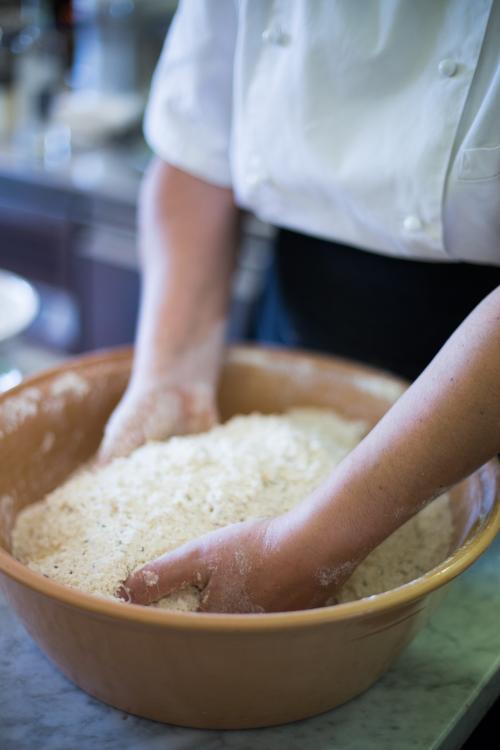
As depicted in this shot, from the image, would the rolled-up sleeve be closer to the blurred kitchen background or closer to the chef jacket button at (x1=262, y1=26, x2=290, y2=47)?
the chef jacket button at (x1=262, y1=26, x2=290, y2=47)

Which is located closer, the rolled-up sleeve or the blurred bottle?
the rolled-up sleeve

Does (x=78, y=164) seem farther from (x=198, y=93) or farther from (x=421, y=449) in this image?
(x=421, y=449)

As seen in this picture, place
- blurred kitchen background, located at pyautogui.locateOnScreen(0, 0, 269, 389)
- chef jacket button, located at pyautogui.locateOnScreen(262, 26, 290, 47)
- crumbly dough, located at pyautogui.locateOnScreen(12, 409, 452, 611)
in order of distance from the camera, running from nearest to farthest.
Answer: crumbly dough, located at pyautogui.locateOnScreen(12, 409, 452, 611), chef jacket button, located at pyautogui.locateOnScreen(262, 26, 290, 47), blurred kitchen background, located at pyautogui.locateOnScreen(0, 0, 269, 389)

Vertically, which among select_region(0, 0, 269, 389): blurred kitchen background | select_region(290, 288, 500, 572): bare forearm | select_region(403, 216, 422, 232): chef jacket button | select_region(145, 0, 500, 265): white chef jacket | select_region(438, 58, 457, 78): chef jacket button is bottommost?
select_region(0, 0, 269, 389): blurred kitchen background

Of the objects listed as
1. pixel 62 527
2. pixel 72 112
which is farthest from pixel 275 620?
pixel 72 112

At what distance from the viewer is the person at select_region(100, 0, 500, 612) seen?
21.6 inches

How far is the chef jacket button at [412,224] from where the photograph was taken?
691 mm

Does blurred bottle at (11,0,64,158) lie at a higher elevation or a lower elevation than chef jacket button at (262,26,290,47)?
lower

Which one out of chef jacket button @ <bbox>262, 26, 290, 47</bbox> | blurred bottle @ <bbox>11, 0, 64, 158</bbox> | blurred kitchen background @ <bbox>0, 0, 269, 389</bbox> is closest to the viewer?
chef jacket button @ <bbox>262, 26, 290, 47</bbox>

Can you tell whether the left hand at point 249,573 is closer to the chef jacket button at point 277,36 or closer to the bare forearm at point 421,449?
the bare forearm at point 421,449

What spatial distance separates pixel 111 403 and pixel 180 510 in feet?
0.81

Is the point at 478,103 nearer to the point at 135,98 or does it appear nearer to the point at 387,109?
the point at 387,109

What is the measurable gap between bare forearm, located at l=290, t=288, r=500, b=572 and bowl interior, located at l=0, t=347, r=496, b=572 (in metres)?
0.09

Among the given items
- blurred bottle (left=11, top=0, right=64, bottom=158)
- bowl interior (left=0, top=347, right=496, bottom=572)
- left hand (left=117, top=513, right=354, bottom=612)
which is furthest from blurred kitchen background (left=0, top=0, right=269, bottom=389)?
left hand (left=117, top=513, right=354, bottom=612)
